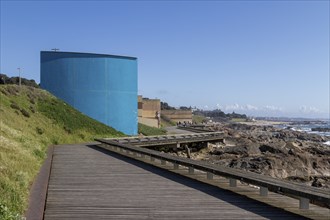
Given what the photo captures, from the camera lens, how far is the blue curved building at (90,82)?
47812 mm

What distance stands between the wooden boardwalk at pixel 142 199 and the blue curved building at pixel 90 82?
112 ft

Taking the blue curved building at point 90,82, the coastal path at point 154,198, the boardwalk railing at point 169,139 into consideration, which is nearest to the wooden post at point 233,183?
the coastal path at point 154,198

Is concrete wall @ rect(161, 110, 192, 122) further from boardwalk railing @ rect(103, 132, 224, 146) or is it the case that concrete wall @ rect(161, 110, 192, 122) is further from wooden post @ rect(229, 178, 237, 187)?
wooden post @ rect(229, 178, 237, 187)

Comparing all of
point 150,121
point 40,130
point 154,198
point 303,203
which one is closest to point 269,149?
point 40,130

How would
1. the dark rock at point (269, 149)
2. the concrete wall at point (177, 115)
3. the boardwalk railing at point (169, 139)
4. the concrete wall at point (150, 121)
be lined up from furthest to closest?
the concrete wall at point (177, 115) → the concrete wall at point (150, 121) → the dark rock at point (269, 149) → the boardwalk railing at point (169, 139)

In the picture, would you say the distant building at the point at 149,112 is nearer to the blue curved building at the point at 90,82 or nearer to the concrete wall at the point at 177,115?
the blue curved building at the point at 90,82

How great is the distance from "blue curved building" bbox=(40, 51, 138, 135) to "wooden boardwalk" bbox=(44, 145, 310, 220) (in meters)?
34.1

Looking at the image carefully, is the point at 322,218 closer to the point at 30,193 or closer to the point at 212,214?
the point at 212,214

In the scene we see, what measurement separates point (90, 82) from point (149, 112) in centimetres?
3798

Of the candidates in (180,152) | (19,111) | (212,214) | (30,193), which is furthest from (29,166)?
(180,152)

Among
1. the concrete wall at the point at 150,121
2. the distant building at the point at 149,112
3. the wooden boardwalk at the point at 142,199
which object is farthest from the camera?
the concrete wall at the point at 150,121

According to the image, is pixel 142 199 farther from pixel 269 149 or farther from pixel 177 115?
Result: pixel 177 115

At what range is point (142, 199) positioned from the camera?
9.86m

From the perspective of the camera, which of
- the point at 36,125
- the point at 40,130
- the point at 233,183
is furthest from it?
the point at 36,125
